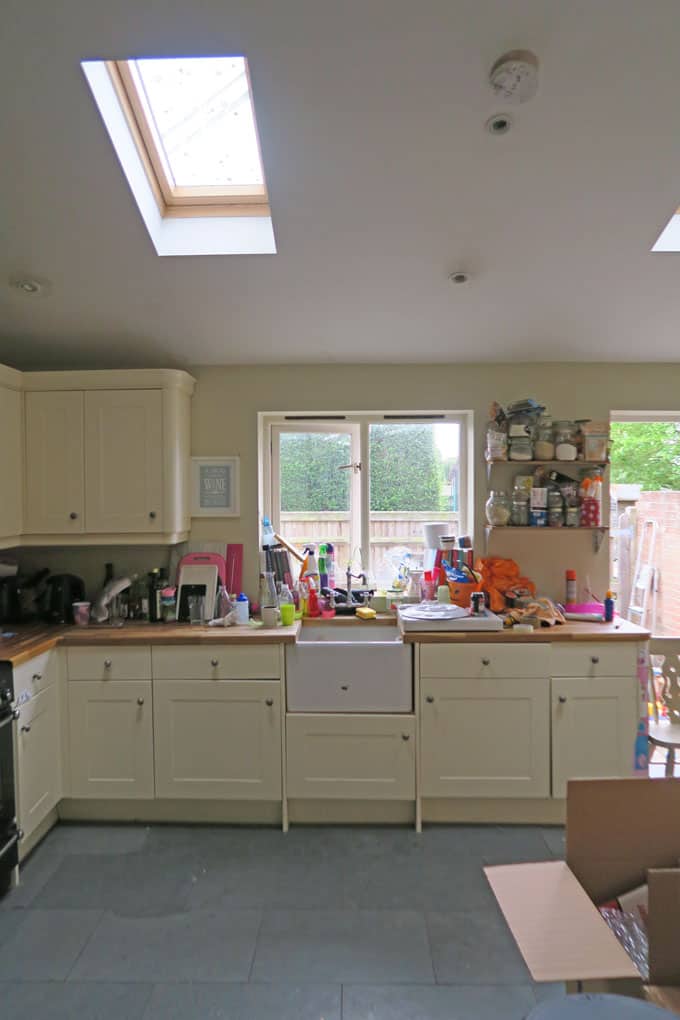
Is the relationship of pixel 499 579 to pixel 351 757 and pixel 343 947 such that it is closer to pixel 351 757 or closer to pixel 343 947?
pixel 351 757

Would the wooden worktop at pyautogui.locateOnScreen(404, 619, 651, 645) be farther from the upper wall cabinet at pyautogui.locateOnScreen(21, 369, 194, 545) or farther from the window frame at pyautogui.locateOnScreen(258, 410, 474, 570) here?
the upper wall cabinet at pyautogui.locateOnScreen(21, 369, 194, 545)

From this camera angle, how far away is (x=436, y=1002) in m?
1.60

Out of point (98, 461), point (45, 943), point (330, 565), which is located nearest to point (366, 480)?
point (330, 565)

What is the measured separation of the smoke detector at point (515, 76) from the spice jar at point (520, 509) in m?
1.73

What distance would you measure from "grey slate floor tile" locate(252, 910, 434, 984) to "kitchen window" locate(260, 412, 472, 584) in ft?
5.39

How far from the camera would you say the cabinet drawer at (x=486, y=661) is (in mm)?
2430

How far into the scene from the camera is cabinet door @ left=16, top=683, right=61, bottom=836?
7.10 ft

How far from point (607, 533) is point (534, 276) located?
141 centimetres

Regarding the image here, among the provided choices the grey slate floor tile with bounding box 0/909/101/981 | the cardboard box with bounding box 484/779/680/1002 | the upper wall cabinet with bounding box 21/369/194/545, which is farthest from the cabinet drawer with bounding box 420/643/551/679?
the grey slate floor tile with bounding box 0/909/101/981

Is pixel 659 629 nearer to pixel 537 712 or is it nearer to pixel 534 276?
pixel 537 712

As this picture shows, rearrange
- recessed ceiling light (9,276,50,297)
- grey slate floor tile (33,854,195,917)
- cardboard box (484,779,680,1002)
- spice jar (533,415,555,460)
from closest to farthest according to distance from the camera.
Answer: cardboard box (484,779,680,1002) < grey slate floor tile (33,854,195,917) < recessed ceiling light (9,276,50,297) < spice jar (533,415,555,460)

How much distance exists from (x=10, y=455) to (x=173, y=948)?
216 cm

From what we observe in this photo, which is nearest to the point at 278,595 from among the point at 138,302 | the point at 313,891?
the point at 313,891

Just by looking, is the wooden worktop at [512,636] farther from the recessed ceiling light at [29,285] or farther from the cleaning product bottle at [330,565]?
the recessed ceiling light at [29,285]
